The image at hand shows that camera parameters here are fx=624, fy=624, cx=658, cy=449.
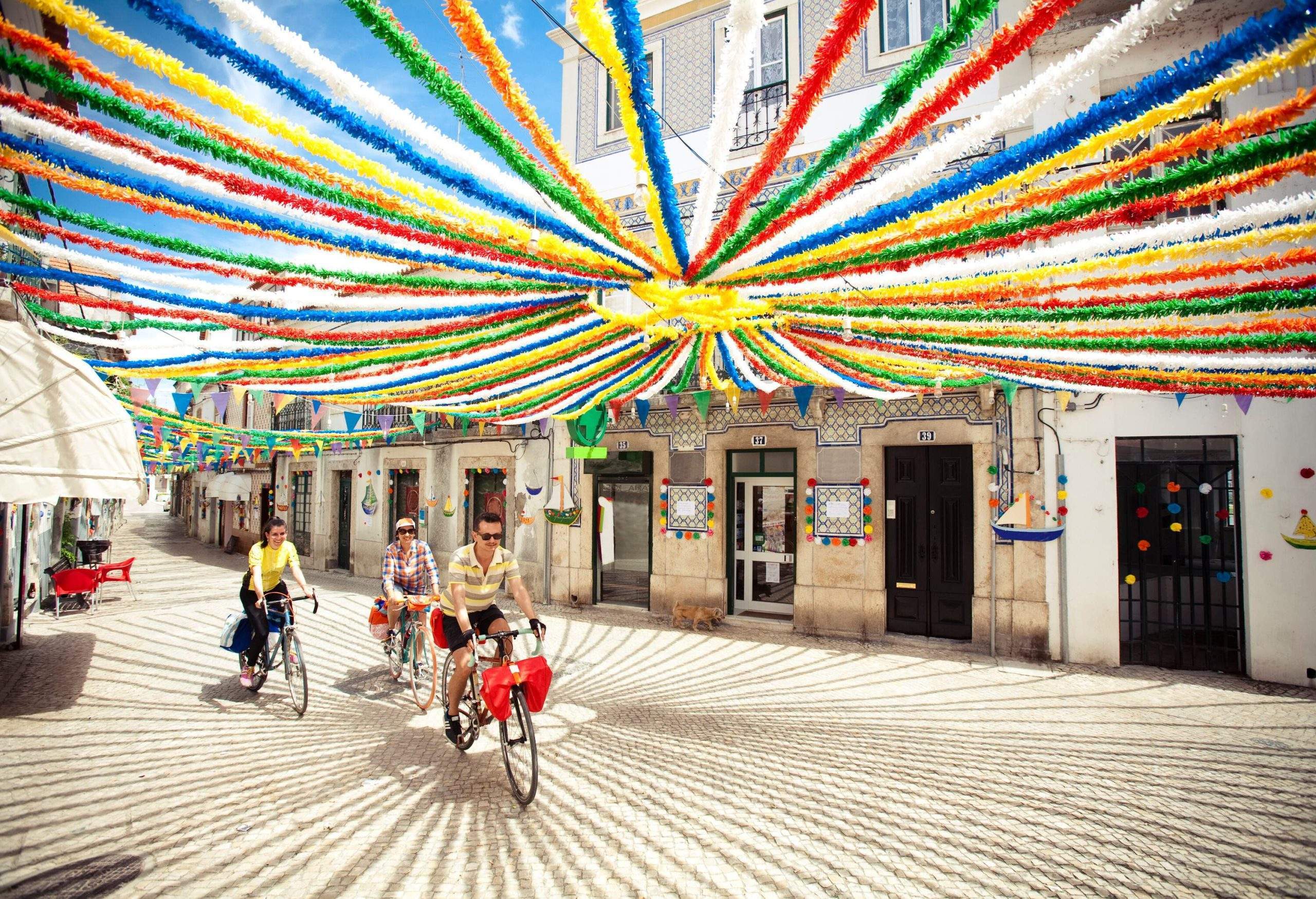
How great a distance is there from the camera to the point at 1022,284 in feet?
11.7

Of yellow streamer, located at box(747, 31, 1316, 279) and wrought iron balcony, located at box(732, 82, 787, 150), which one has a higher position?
wrought iron balcony, located at box(732, 82, 787, 150)

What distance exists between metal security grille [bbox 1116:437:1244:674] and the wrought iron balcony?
5.70 metres

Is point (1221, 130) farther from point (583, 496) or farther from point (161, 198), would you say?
point (583, 496)

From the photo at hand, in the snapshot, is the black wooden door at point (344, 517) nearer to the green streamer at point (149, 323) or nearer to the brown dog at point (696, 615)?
the brown dog at point (696, 615)

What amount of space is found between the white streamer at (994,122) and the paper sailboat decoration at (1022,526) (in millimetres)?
5005

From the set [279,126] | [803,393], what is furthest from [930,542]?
[279,126]

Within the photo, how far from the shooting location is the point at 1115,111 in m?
2.07

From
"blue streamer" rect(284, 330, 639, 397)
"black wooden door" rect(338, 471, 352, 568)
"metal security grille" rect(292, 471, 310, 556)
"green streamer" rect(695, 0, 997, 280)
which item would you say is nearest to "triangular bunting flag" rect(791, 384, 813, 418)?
A: "blue streamer" rect(284, 330, 639, 397)

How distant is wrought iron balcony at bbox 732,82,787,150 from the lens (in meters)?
8.12

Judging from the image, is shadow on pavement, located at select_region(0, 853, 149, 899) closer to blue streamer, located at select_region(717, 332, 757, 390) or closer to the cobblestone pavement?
the cobblestone pavement

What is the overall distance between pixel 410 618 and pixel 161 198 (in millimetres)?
3925

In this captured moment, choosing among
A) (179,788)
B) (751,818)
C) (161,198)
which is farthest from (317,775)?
(161,198)

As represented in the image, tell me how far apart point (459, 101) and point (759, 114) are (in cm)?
708

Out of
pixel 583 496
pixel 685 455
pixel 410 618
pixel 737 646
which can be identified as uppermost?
pixel 685 455
